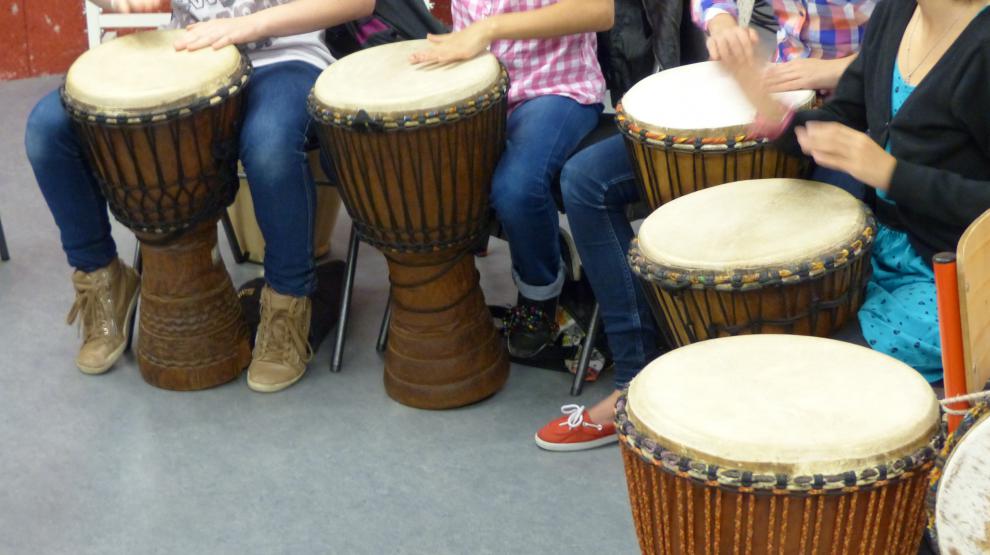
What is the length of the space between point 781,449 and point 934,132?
2.43 ft

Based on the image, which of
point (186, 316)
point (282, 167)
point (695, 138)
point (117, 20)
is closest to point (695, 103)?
point (695, 138)

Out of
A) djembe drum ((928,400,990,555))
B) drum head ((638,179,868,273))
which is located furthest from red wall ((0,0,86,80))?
djembe drum ((928,400,990,555))

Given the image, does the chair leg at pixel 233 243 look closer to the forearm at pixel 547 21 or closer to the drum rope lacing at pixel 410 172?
the drum rope lacing at pixel 410 172

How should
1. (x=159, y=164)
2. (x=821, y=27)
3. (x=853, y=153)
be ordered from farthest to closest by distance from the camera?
(x=159, y=164)
(x=821, y=27)
(x=853, y=153)

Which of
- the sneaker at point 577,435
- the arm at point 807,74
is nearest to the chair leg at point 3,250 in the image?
the sneaker at point 577,435

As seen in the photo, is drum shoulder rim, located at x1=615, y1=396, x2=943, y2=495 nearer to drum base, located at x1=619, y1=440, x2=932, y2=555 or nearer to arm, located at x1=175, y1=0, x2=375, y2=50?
drum base, located at x1=619, y1=440, x2=932, y2=555

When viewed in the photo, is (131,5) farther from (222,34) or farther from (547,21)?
(547,21)

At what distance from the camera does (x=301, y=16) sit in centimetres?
279

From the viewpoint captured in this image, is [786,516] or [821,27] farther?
[821,27]

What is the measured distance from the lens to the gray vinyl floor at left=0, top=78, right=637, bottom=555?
2.34 metres

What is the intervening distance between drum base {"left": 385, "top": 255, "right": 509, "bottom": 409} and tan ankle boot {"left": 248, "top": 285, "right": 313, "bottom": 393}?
0.82 ft

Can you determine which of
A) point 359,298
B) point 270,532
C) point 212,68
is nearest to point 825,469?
point 270,532

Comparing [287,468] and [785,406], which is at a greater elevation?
[785,406]

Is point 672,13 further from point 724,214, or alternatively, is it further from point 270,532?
point 270,532
